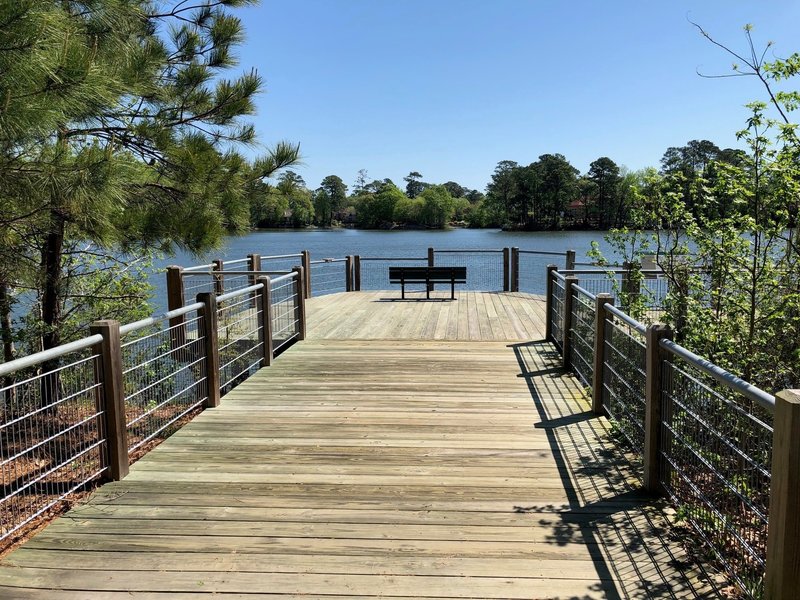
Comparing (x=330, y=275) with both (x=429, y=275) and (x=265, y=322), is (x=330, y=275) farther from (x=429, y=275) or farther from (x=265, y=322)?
(x=265, y=322)

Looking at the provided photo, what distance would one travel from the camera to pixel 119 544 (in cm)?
294

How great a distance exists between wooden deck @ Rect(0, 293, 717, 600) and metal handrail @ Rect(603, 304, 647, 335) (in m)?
0.87

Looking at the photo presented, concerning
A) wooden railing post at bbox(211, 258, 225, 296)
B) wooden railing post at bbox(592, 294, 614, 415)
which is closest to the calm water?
wooden railing post at bbox(211, 258, 225, 296)

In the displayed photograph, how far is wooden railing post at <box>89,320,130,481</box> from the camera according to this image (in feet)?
11.9

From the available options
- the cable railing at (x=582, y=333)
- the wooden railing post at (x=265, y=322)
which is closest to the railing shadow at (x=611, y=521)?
the cable railing at (x=582, y=333)

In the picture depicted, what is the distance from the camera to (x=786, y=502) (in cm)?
204

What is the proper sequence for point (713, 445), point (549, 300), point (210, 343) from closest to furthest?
point (713, 445) → point (210, 343) → point (549, 300)

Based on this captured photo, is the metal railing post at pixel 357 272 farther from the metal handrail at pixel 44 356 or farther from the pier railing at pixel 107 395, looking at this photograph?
the metal handrail at pixel 44 356

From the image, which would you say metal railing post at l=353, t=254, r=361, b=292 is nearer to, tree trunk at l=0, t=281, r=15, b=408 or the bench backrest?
the bench backrest

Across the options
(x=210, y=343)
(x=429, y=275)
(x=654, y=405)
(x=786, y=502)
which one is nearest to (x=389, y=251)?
(x=429, y=275)

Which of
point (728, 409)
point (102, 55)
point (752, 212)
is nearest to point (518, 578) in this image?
point (728, 409)

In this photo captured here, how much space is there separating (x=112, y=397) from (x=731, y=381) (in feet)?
10.7

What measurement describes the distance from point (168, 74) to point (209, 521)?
574 centimetres

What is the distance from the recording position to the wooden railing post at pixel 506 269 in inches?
541
